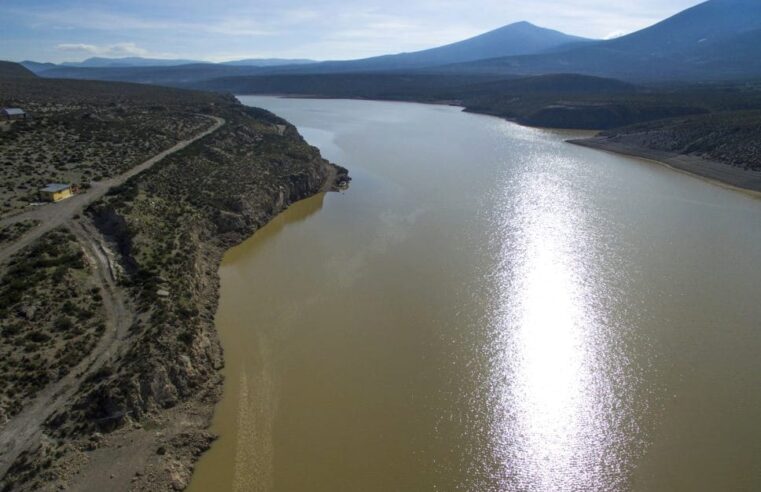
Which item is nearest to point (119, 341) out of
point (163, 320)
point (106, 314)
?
point (163, 320)

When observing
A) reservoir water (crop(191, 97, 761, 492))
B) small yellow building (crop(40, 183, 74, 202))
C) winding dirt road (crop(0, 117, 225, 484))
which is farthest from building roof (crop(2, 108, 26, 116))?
reservoir water (crop(191, 97, 761, 492))

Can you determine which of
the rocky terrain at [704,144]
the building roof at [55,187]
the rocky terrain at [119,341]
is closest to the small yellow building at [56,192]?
the building roof at [55,187]

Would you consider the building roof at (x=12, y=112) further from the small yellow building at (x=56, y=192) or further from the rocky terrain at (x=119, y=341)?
the small yellow building at (x=56, y=192)

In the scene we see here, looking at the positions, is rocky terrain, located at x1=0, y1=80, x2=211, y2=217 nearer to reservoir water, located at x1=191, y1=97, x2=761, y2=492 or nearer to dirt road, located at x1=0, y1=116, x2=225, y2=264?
dirt road, located at x1=0, y1=116, x2=225, y2=264

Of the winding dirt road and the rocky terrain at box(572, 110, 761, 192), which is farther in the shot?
the rocky terrain at box(572, 110, 761, 192)

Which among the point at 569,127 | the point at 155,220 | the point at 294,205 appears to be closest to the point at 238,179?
the point at 294,205

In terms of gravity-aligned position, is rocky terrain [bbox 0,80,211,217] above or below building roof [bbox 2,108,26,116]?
below

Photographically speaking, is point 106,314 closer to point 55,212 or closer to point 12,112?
point 55,212
